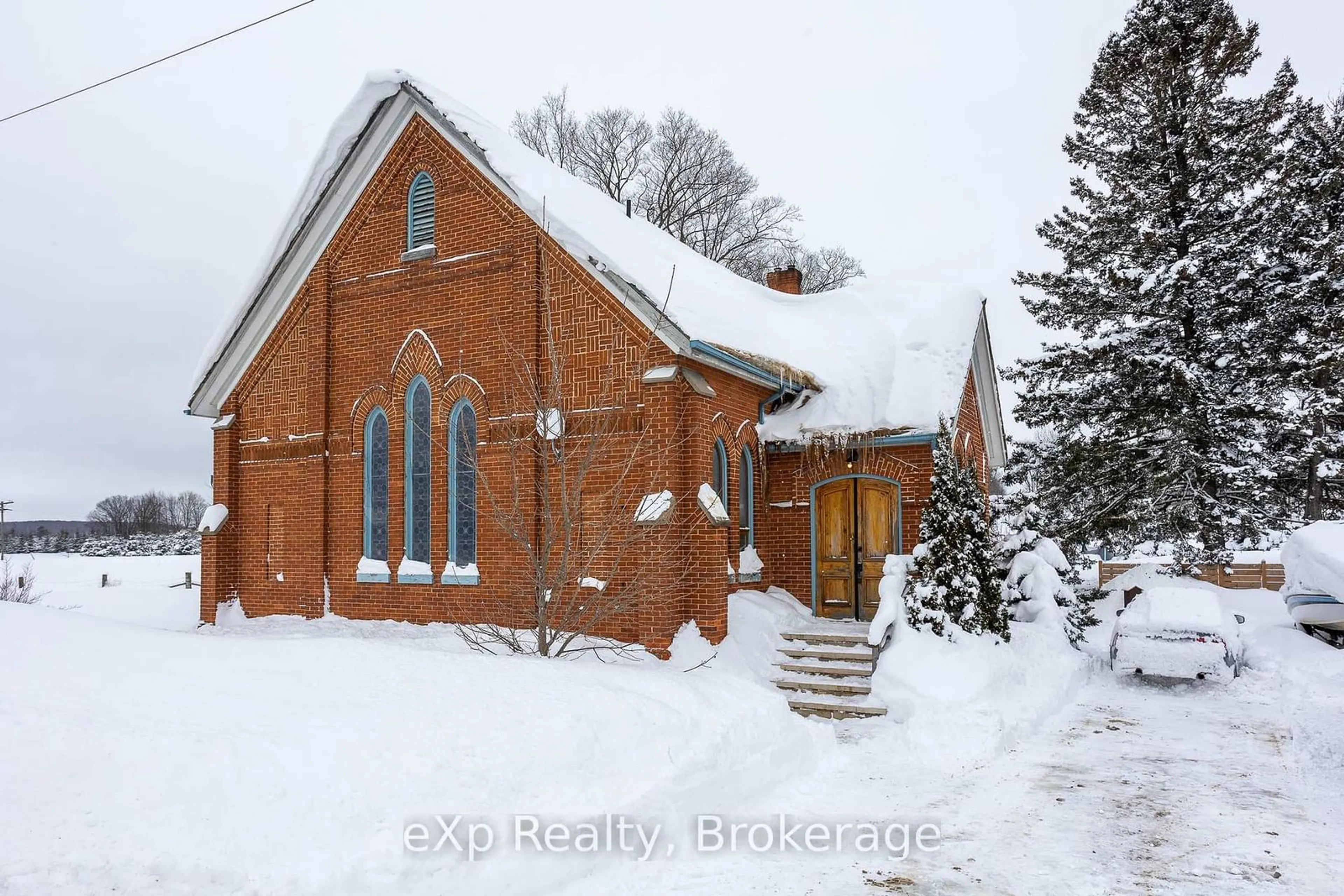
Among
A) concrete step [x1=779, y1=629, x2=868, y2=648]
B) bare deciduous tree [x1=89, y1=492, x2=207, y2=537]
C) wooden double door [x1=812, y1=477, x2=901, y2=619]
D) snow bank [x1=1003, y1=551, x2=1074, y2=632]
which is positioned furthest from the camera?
bare deciduous tree [x1=89, y1=492, x2=207, y2=537]

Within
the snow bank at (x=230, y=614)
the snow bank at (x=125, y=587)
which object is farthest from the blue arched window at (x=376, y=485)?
the snow bank at (x=125, y=587)

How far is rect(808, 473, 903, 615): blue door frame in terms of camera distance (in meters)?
14.5

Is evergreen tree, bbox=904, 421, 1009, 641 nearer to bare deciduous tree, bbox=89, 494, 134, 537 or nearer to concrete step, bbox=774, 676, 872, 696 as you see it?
concrete step, bbox=774, 676, 872, 696

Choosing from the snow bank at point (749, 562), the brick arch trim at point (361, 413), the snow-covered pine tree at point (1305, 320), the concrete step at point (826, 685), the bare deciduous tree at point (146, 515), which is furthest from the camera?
the bare deciduous tree at point (146, 515)

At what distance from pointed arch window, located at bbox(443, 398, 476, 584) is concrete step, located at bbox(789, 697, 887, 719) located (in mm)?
5204

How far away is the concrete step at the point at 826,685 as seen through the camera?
443 inches

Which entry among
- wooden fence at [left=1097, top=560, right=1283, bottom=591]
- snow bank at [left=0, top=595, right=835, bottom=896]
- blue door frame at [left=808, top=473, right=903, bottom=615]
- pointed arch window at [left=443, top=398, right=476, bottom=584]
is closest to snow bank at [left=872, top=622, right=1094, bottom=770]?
snow bank at [left=0, top=595, right=835, bottom=896]

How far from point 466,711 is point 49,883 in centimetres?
275

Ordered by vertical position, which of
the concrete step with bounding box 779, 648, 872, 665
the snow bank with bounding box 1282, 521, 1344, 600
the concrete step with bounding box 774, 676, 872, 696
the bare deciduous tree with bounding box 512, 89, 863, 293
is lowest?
the concrete step with bounding box 774, 676, 872, 696

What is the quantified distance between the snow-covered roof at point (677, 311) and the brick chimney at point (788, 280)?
2.87m

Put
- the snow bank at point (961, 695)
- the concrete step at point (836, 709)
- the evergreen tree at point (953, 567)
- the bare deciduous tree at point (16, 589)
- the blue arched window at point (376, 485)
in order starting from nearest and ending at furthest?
the snow bank at point (961, 695) < the concrete step at point (836, 709) < the evergreen tree at point (953, 567) < the blue arched window at point (376, 485) < the bare deciduous tree at point (16, 589)

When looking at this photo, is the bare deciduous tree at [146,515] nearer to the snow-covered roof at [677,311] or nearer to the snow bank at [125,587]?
the snow bank at [125,587]

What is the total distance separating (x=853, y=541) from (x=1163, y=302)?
11651 mm

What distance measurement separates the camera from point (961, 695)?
10.6 metres
